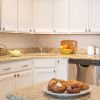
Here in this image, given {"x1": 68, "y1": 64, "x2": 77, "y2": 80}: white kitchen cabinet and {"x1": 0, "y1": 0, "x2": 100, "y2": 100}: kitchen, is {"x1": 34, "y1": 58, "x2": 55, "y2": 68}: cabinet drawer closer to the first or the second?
{"x1": 0, "y1": 0, "x2": 100, "y2": 100}: kitchen

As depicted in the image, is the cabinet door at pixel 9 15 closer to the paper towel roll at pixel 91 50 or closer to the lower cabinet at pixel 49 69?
the lower cabinet at pixel 49 69

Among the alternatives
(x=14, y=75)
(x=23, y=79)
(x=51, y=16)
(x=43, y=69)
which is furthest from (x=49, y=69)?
(x=51, y=16)

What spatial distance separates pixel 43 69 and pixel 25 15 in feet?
3.53

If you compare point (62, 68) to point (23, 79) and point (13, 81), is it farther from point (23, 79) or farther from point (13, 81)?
point (13, 81)

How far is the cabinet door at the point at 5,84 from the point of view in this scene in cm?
320

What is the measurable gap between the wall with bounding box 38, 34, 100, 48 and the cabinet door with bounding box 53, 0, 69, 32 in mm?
374

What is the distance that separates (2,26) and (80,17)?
1.48 meters

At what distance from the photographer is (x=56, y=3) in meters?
4.34

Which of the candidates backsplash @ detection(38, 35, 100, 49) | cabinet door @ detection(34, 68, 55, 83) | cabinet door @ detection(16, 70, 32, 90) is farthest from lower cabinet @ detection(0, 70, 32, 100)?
backsplash @ detection(38, 35, 100, 49)

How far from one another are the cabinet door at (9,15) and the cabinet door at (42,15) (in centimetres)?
62

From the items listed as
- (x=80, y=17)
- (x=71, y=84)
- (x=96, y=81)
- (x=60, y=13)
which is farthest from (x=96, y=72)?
(x=71, y=84)

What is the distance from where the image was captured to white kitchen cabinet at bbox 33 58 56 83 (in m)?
3.93

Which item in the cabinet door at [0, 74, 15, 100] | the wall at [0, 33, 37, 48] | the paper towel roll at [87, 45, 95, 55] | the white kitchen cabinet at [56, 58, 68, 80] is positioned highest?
the wall at [0, 33, 37, 48]

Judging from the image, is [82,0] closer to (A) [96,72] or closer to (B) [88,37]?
(B) [88,37]
